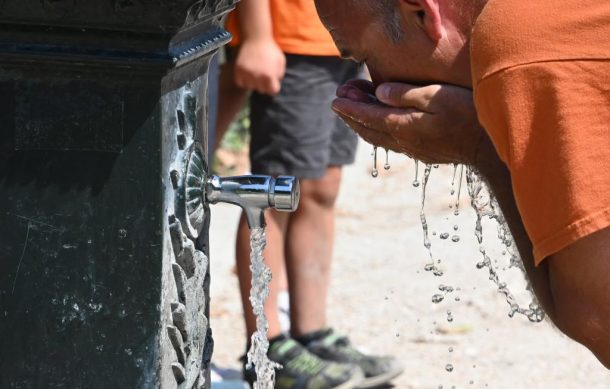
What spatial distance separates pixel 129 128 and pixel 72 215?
142 mm

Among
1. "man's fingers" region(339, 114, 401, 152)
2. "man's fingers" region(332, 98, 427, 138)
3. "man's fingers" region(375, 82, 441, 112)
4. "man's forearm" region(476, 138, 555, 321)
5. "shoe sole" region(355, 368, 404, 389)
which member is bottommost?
"shoe sole" region(355, 368, 404, 389)

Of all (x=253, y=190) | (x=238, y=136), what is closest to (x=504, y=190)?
(x=253, y=190)

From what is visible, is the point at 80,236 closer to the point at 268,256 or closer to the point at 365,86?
the point at 365,86

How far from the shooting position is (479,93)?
1.75m

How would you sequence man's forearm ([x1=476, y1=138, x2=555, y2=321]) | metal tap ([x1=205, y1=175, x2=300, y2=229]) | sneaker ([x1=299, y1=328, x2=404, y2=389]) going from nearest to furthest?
metal tap ([x1=205, y1=175, x2=300, y2=229]), man's forearm ([x1=476, y1=138, x2=555, y2=321]), sneaker ([x1=299, y1=328, x2=404, y2=389])

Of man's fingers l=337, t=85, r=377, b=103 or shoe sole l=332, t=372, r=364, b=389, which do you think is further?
shoe sole l=332, t=372, r=364, b=389

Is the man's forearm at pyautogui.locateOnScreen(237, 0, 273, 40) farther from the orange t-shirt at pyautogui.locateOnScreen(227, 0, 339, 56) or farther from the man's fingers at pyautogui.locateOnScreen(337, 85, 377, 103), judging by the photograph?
the man's fingers at pyautogui.locateOnScreen(337, 85, 377, 103)

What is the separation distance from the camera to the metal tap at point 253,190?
1833 millimetres

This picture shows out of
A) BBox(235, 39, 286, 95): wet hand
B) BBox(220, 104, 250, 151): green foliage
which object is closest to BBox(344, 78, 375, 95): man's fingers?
BBox(235, 39, 286, 95): wet hand

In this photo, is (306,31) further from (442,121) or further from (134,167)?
(134,167)

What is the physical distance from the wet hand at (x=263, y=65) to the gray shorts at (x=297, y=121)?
6cm

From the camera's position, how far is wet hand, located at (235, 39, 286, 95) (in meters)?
3.60

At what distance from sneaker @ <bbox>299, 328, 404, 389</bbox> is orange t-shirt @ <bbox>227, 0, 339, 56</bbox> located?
0.86m

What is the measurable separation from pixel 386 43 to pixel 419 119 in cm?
13
